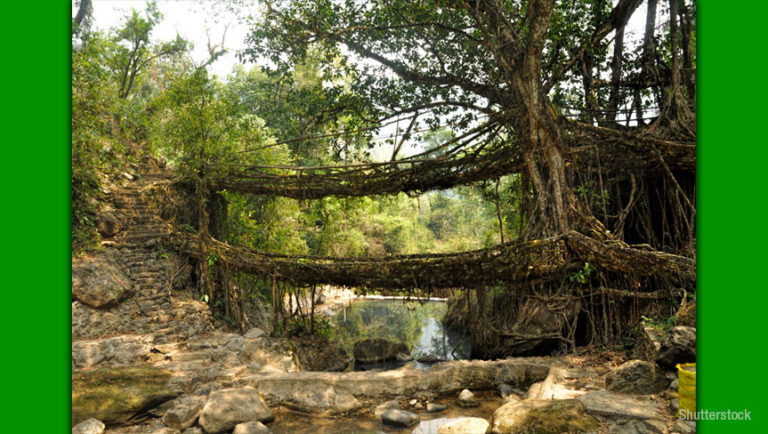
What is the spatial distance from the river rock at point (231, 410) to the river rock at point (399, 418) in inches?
41.2

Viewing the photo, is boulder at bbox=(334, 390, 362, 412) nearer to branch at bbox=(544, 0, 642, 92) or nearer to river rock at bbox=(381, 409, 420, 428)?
river rock at bbox=(381, 409, 420, 428)

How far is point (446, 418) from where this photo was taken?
3.70 meters

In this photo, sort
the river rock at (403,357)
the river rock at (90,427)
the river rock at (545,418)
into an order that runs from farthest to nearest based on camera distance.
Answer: the river rock at (403,357), the river rock at (90,427), the river rock at (545,418)

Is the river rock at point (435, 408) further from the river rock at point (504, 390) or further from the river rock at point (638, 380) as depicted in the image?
the river rock at point (638, 380)

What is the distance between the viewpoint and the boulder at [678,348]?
2783 mm

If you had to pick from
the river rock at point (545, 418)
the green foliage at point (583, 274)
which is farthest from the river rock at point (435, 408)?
the green foliage at point (583, 274)

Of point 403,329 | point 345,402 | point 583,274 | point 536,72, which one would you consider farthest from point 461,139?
point 403,329

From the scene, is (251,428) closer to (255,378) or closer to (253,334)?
(255,378)

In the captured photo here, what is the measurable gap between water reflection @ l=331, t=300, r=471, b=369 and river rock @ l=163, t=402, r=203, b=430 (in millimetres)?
3757

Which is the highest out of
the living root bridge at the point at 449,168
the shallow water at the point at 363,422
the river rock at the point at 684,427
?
the living root bridge at the point at 449,168

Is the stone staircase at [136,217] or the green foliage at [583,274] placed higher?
the stone staircase at [136,217]

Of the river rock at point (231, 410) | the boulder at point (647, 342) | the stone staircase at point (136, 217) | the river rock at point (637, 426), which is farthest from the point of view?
the stone staircase at point (136, 217)

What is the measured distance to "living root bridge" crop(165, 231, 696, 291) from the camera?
167 inches

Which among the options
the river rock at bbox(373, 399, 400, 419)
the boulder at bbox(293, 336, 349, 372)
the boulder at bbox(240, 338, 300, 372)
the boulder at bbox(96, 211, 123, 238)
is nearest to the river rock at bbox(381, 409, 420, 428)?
the river rock at bbox(373, 399, 400, 419)
